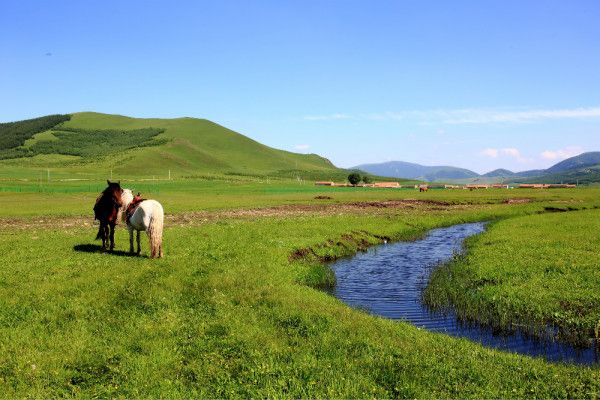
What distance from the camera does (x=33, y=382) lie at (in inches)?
390

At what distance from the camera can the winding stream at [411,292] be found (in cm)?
1455

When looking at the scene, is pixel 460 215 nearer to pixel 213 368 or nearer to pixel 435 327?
pixel 435 327

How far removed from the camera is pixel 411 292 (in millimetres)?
22297

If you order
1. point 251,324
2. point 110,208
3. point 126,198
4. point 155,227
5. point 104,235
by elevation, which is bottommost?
point 251,324

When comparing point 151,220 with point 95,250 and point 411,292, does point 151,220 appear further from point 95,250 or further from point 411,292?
point 411,292

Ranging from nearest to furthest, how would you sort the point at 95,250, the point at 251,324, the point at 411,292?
the point at 251,324 < the point at 411,292 < the point at 95,250

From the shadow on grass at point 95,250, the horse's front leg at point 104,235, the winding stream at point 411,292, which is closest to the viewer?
the winding stream at point 411,292

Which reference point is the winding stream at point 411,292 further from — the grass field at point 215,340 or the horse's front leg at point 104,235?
the horse's front leg at point 104,235

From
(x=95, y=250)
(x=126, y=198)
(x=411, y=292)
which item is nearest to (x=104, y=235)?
(x=95, y=250)

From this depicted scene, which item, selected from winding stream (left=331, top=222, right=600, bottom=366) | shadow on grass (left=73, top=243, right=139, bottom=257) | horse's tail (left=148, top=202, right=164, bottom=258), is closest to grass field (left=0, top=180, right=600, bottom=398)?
shadow on grass (left=73, top=243, right=139, bottom=257)

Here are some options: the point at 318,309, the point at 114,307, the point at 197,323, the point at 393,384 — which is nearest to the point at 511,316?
the point at 318,309

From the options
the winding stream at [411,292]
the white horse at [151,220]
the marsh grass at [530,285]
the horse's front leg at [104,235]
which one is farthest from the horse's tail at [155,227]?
the marsh grass at [530,285]

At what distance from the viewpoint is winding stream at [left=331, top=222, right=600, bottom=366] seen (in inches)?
573

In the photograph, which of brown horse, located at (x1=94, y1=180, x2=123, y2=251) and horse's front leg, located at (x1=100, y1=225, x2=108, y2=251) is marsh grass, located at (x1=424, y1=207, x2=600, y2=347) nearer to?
brown horse, located at (x1=94, y1=180, x2=123, y2=251)
